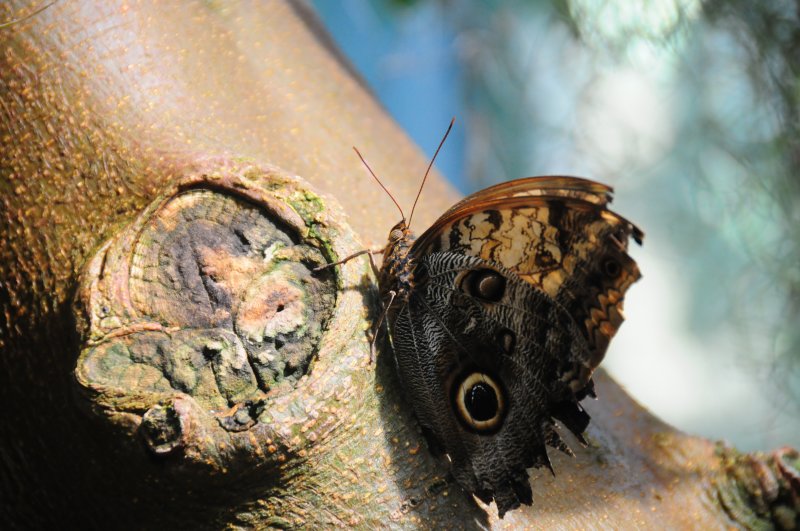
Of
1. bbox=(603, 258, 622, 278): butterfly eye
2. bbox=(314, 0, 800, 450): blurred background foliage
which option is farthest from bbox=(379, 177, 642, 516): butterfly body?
bbox=(314, 0, 800, 450): blurred background foliage

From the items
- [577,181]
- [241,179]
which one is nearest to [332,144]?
[241,179]

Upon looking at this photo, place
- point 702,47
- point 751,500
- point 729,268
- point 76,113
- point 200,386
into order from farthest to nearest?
point 729,268 < point 702,47 < point 751,500 < point 76,113 < point 200,386

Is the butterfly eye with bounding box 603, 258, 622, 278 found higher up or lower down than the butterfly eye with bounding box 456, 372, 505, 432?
higher up


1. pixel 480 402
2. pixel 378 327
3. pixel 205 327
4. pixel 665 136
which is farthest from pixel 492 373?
pixel 665 136

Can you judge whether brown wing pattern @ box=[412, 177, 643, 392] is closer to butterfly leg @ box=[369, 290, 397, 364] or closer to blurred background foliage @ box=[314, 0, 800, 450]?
butterfly leg @ box=[369, 290, 397, 364]

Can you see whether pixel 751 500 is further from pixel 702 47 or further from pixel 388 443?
pixel 702 47
